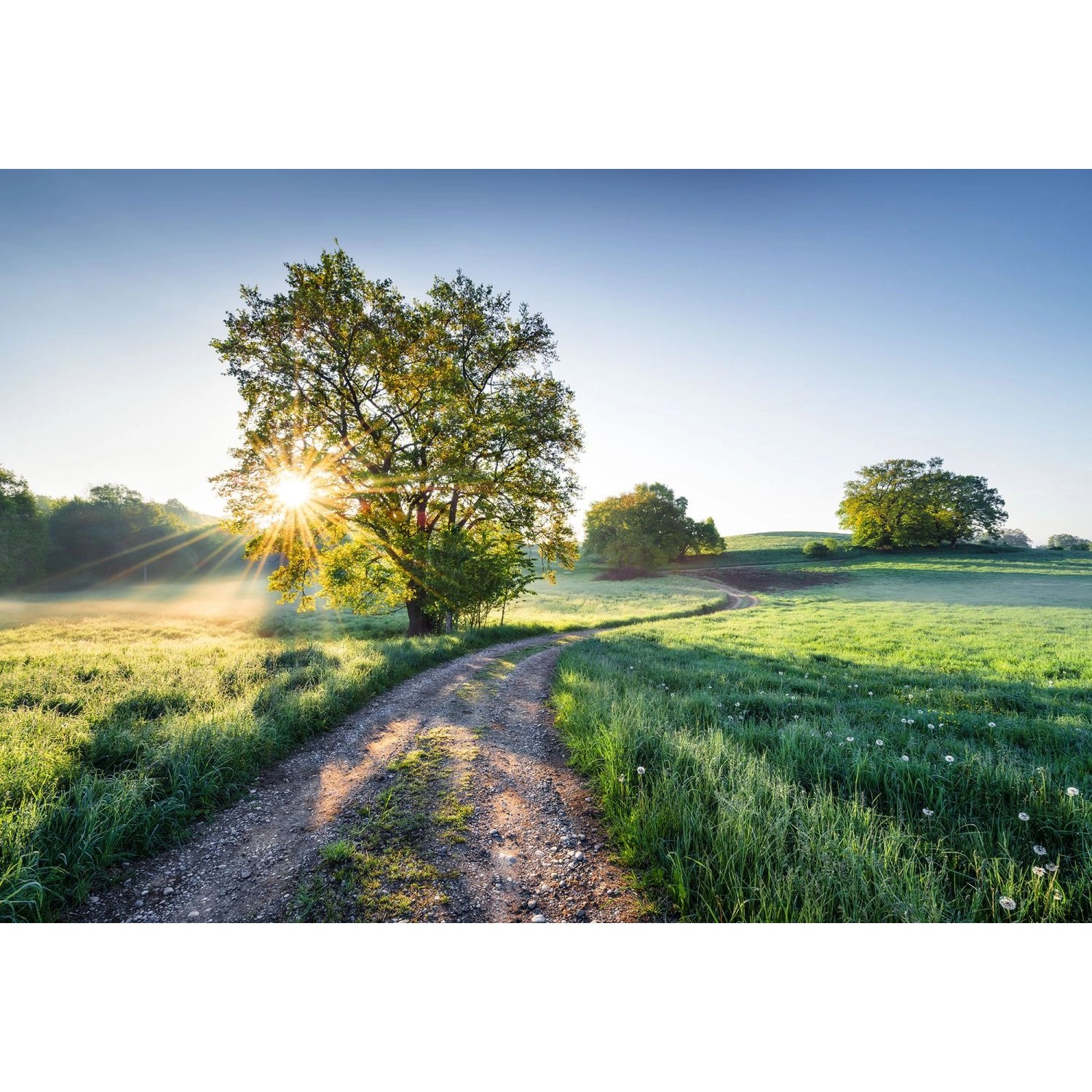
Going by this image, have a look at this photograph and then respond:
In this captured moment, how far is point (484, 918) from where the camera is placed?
3.16 meters

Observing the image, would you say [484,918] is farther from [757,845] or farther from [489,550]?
[489,550]

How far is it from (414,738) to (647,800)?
13.7 ft

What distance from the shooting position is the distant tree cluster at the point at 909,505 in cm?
4288

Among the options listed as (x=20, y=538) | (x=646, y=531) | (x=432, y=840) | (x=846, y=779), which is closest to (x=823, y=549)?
(x=646, y=531)

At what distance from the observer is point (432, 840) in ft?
12.9

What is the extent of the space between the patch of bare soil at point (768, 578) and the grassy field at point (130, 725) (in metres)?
36.7

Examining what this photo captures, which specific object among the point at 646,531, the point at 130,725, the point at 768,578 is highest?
the point at 646,531

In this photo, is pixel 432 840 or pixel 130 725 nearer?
pixel 432 840

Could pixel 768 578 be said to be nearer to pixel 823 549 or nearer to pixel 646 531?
pixel 823 549

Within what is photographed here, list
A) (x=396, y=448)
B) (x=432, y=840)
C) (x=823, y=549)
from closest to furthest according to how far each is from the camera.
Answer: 1. (x=432, y=840)
2. (x=396, y=448)
3. (x=823, y=549)

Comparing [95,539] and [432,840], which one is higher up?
[95,539]

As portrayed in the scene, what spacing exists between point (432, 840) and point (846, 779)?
4492mm

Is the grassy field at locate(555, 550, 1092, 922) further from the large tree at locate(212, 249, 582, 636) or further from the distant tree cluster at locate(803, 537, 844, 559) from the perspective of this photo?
the distant tree cluster at locate(803, 537, 844, 559)

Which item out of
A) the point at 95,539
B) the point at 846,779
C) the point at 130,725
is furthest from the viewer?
the point at 95,539
